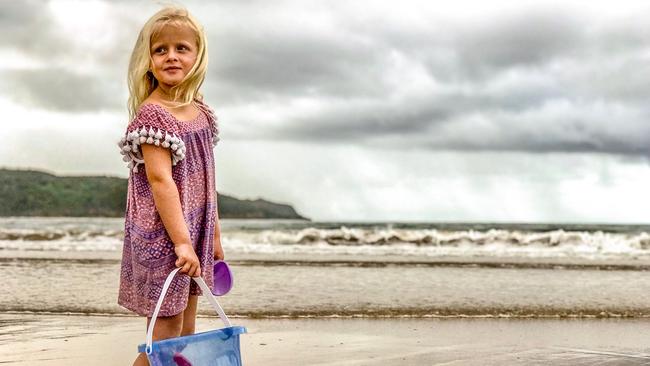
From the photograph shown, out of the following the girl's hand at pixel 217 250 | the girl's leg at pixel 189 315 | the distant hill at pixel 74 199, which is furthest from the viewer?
the distant hill at pixel 74 199

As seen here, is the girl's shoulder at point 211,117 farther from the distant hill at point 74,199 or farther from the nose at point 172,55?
the distant hill at point 74,199

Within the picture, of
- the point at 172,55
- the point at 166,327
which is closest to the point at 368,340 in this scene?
the point at 166,327

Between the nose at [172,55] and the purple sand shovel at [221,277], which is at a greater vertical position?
the nose at [172,55]

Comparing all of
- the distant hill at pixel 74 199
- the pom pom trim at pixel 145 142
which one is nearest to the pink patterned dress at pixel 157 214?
the pom pom trim at pixel 145 142

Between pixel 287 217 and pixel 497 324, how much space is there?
61.9 meters

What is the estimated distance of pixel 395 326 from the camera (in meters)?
5.73

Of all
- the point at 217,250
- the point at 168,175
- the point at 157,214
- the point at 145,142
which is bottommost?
the point at 217,250

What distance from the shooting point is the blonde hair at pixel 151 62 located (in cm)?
275

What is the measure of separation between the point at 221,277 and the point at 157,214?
0.48m

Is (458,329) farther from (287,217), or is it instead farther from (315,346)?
(287,217)

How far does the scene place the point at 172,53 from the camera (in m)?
2.73

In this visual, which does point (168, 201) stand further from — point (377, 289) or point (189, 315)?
point (377, 289)

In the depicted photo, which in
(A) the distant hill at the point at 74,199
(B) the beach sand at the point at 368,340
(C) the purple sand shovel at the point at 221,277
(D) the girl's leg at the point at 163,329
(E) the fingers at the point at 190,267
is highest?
(A) the distant hill at the point at 74,199

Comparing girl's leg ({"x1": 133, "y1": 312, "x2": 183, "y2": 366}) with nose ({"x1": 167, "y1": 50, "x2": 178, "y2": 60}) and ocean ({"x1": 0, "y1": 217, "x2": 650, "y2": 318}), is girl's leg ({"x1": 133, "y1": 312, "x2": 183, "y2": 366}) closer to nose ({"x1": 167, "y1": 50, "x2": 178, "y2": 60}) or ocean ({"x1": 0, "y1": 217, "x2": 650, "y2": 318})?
nose ({"x1": 167, "y1": 50, "x2": 178, "y2": 60})
